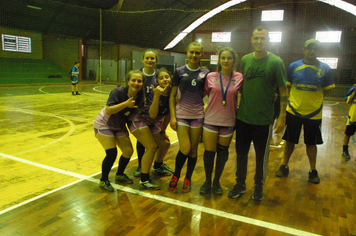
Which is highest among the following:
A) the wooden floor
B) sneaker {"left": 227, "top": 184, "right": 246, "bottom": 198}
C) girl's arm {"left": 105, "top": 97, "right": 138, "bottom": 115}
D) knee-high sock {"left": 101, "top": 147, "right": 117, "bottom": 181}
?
girl's arm {"left": 105, "top": 97, "right": 138, "bottom": 115}

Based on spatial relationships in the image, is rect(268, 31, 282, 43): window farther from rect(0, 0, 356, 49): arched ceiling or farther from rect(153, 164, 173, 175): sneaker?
rect(153, 164, 173, 175): sneaker

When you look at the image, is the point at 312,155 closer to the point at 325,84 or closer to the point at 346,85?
the point at 325,84

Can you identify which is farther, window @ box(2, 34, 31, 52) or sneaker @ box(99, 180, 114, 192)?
window @ box(2, 34, 31, 52)

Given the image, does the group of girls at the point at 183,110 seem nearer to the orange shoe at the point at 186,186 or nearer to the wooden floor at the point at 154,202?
the orange shoe at the point at 186,186

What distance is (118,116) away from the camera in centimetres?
307

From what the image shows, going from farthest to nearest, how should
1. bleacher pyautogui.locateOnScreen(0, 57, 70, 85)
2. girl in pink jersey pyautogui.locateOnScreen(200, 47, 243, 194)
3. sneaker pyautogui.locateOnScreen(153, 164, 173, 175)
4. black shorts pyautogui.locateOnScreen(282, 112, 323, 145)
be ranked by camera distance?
bleacher pyautogui.locateOnScreen(0, 57, 70, 85) → sneaker pyautogui.locateOnScreen(153, 164, 173, 175) → black shorts pyautogui.locateOnScreen(282, 112, 323, 145) → girl in pink jersey pyautogui.locateOnScreen(200, 47, 243, 194)

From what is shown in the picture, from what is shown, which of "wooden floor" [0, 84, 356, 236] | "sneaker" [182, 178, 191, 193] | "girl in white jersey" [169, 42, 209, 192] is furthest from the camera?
"sneaker" [182, 178, 191, 193]

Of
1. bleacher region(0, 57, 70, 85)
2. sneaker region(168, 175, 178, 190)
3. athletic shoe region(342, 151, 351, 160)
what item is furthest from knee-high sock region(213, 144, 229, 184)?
bleacher region(0, 57, 70, 85)

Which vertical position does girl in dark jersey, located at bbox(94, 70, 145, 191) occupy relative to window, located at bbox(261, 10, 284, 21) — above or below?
below

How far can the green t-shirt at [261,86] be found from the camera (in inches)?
107

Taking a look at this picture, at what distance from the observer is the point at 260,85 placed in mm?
2750

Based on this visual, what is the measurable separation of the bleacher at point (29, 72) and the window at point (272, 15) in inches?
660

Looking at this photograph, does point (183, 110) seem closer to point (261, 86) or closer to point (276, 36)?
point (261, 86)

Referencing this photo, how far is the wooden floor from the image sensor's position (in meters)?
2.43
